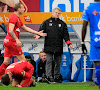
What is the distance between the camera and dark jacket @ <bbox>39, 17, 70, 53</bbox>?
9547mm

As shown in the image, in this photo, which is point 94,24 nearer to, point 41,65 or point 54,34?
point 54,34

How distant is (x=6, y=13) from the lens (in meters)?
10.4

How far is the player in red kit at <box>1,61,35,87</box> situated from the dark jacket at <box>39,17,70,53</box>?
6.42 ft

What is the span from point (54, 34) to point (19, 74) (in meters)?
2.41

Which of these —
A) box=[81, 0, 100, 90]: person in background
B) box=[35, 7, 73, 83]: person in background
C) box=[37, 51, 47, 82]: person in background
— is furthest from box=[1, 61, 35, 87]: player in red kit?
box=[37, 51, 47, 82]: person in background

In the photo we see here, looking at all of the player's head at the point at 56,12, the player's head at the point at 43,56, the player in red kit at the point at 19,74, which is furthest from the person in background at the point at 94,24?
the player's head at the point at 43,56

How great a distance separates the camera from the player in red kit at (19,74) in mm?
7151

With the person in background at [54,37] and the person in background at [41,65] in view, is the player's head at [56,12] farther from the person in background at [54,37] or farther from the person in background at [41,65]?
the person in background at [41,65]

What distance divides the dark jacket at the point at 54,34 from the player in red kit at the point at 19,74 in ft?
6.42

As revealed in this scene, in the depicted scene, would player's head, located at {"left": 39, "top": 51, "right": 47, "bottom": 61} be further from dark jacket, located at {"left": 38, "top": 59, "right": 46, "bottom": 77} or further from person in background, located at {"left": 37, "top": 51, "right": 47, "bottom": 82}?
dark jacket, located at {"left": 38, "top": 59, "right": 46, "bottom": 77}

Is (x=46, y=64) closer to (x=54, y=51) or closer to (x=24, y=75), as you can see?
(x=54, y=51)

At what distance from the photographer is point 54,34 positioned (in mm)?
9539

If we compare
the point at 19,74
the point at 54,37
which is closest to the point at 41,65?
the point at 54,37

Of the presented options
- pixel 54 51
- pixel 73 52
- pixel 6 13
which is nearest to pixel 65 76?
pixel 73 52
